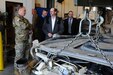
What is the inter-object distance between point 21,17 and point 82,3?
3.33 meters

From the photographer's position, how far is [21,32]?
5.21 metres

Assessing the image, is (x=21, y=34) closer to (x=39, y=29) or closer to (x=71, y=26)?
(x=39, y=29)

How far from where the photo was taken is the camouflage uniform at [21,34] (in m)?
5.11

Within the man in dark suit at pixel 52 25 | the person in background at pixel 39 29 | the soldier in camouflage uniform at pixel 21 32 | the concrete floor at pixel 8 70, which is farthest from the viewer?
the person in background at pixel 39 29

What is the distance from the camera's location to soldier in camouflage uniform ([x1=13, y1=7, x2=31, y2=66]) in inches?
201

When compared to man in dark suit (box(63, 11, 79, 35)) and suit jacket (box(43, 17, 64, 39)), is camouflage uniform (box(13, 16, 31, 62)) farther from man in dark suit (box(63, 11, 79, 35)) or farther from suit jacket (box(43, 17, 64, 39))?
man in dark suit (box(63, 11, 79, 35))

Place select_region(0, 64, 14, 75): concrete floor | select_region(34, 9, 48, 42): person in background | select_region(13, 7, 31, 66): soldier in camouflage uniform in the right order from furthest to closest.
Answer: select_region(34, 9, 48, 42): person in background
select_region(0, 64, 14, 75): concrete floor
select_region(13, 7, 31, 66): soldier in camouflage uniform

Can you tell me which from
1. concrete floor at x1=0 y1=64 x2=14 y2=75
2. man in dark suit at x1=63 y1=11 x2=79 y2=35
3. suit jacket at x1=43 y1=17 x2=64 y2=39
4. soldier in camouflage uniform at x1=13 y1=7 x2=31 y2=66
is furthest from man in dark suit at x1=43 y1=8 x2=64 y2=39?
concrete floor at x1=0 y1=64 x2=14 y2=75

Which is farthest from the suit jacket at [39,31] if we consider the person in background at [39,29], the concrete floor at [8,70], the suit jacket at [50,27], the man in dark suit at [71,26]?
the concrete floor at [8,70]

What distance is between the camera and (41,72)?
2621mm

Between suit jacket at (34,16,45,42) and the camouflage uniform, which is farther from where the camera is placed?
suit jacket at (34,16,45,42)

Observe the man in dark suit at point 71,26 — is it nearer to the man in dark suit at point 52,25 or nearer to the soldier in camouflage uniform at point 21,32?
the man in dark suit at point 52,25

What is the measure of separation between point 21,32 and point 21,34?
1.9 inches

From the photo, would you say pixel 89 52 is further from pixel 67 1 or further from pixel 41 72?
pixel 67 1
